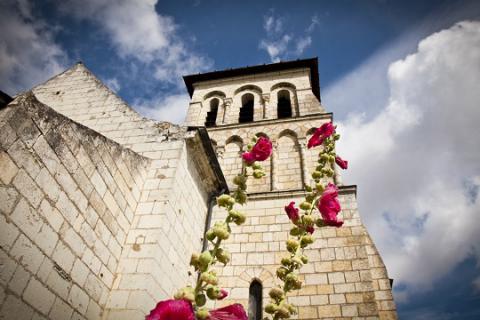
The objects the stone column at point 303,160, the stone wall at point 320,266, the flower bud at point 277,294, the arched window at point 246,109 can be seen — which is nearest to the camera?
the flower bud at point 277,294

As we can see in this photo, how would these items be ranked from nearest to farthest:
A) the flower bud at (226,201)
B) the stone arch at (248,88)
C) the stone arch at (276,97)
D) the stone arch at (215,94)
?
the flower bud at (226,201)
the stone arch at (276,97)
the stone arch at (248,88)
the stone arch at (215,94)

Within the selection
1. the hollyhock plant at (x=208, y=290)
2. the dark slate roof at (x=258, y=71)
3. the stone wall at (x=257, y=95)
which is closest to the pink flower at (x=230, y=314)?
the hollyhock plant at (x=208, y=290)

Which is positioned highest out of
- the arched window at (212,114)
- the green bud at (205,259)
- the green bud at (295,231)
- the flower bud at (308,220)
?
the arched window at (212,114)

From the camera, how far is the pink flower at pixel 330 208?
1.53 m

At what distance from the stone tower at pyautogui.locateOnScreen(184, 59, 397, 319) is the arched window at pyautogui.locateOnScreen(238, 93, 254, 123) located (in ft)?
0.17

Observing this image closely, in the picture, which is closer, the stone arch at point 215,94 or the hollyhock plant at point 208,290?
the hollyhock plant at point 208,290

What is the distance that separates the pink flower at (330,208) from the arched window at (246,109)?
10739mm

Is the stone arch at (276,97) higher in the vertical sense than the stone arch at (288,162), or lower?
higher

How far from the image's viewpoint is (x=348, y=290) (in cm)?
590

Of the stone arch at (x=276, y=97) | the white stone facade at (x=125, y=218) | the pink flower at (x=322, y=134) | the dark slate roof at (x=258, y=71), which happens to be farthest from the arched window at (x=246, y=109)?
the pink flower at (x=322, y=134)

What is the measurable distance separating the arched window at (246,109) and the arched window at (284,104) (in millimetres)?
1236

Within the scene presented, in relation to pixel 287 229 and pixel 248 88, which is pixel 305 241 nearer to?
pixel 287 229

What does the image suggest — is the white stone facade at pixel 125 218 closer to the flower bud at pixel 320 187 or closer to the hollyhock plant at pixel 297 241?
the hollyhock plant at pixel 297 241

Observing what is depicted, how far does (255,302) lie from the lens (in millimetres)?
6305
